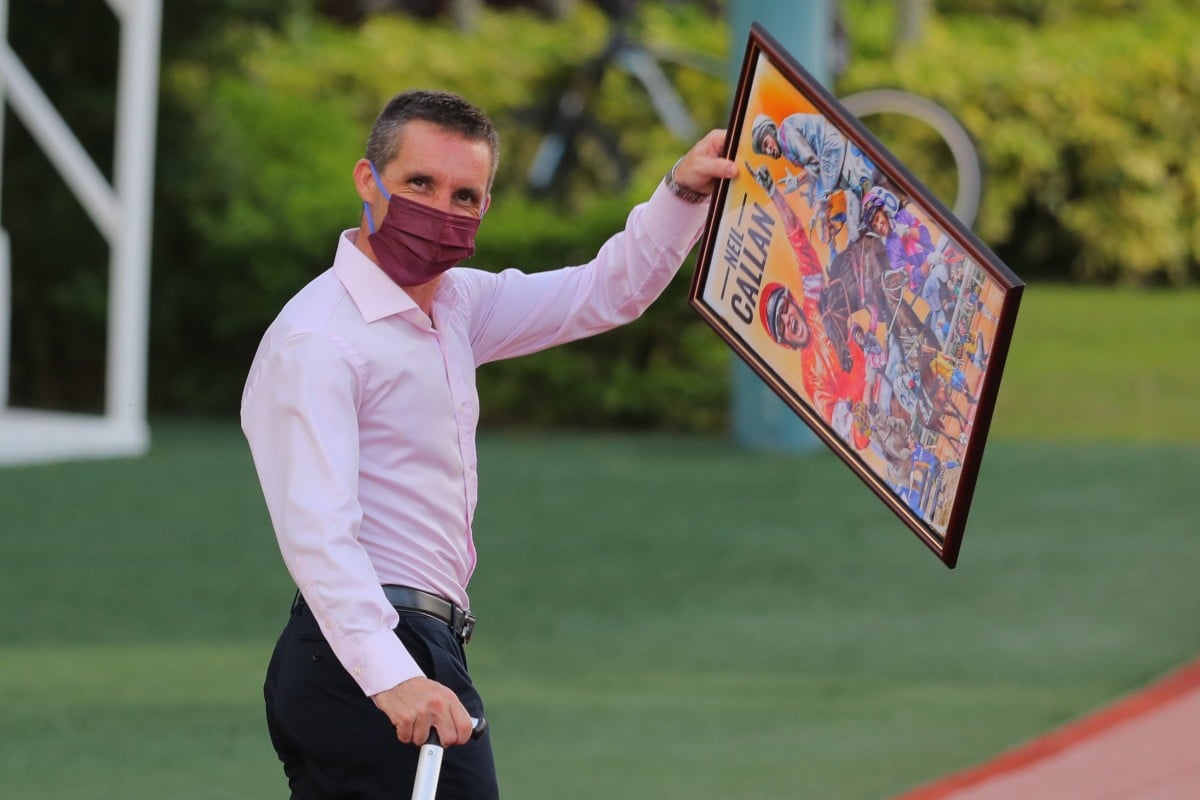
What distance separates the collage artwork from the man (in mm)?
443

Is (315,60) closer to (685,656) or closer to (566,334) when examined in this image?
(685,656)

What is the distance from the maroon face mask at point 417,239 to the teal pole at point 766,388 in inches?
348

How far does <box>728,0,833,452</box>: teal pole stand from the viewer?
1198 cm

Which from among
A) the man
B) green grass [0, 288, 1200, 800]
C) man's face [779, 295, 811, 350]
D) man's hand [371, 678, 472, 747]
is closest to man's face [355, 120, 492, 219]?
the man

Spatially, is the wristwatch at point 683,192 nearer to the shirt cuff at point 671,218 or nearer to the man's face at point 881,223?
the shirt cuff at point 671,218

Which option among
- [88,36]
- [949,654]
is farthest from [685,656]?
[88,36]

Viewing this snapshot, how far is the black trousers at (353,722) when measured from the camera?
10.3 ft

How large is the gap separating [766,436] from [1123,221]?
687 centimetres

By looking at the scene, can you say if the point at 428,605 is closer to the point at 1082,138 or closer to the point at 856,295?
the point at 856,295

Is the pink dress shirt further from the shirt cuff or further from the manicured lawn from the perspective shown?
the manicured lawn

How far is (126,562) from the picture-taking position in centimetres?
894

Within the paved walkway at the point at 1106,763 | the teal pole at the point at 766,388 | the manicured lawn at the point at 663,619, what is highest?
the teal pole at the point at 766,388

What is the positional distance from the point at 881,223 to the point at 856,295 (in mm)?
133

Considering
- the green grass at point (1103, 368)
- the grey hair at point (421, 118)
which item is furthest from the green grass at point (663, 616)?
the grey hair at point (421, 118)
